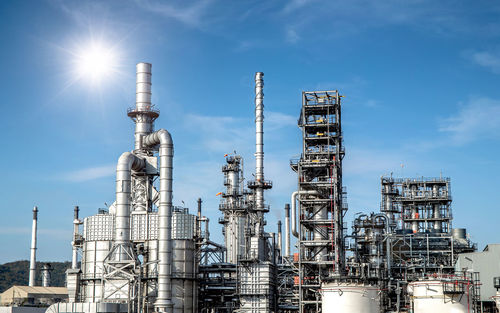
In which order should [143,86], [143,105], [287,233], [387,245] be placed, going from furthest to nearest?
[287,233] → [143,86] → [143,105] → [387,245]

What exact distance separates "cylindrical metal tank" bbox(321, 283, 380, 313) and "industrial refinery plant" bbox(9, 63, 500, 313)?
0.61ft

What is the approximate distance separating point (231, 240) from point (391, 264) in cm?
2948

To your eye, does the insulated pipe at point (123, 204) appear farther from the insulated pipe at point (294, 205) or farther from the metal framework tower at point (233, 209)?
the metal framework tower at point (233, 209)

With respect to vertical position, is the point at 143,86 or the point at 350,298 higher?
the point at 143,86

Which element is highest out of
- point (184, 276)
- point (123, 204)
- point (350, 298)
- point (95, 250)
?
point (123, 204)

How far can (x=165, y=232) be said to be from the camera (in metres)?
64.2

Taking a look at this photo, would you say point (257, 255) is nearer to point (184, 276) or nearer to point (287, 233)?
point (184, 276)

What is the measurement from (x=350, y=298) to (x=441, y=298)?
832cm

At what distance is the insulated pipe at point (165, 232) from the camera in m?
63.3

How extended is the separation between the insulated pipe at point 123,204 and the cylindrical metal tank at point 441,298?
28619 millimetres

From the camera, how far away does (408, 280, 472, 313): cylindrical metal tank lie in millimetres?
52656

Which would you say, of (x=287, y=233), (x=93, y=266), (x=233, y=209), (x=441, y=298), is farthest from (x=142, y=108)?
(x=287, y=233)

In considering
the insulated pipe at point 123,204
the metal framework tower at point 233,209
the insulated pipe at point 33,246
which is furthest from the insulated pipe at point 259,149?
the insulated pipe at point 33,246

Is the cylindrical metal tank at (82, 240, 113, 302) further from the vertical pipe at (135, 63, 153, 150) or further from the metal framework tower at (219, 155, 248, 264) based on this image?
the metal framework tower at (219, 155, 248, 264)
